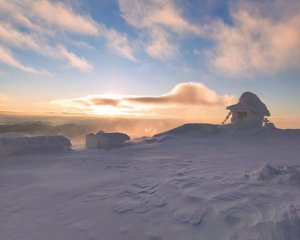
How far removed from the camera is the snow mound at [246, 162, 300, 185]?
27.0 feet

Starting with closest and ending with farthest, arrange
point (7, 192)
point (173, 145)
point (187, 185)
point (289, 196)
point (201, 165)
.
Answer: point (289, 196)
point (187, 185)
point (7, 192)
point (201, 165)
point (173, 145)

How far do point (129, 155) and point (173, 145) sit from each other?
4.75 meters

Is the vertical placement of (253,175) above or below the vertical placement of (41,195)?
above

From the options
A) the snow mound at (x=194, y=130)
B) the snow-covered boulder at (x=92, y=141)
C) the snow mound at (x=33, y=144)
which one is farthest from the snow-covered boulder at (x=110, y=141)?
the snow mound at (x=194, y=130)

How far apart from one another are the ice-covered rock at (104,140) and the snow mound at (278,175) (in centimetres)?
1238

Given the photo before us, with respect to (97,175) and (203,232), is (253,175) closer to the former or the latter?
(203,232)

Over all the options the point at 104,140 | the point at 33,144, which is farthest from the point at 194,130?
the point at 33,144

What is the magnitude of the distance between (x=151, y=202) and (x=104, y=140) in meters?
13.2

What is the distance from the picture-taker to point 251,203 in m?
6.61

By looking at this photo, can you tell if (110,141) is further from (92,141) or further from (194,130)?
(194,130)

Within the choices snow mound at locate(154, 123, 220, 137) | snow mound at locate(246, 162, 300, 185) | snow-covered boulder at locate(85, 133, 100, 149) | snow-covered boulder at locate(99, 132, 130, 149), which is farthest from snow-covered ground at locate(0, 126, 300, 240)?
snow mound at locate(154, 123, 220, 137)

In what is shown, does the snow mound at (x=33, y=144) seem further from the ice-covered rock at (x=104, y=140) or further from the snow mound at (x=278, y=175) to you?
the snow mound at (x=278, y=175)

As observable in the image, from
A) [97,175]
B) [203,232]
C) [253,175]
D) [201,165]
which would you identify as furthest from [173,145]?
[203,232]

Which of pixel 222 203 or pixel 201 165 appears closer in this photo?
pixel 222 203
